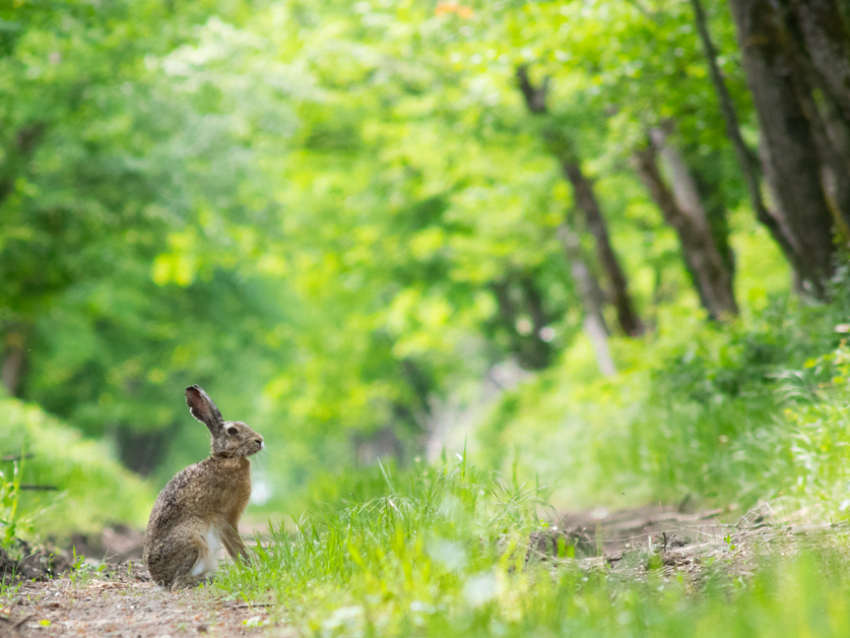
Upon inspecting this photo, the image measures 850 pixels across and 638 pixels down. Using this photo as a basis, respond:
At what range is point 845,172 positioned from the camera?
743 centimetres

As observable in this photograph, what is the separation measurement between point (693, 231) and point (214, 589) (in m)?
10.5

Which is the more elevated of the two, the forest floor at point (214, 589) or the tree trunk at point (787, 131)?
the tree trunk at point (787, 131)

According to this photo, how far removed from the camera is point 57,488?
610cm

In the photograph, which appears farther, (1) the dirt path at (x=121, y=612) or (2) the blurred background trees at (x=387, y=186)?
(2) the blurred background trees at (x=387, y=186)

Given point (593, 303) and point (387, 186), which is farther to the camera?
point (387, 186)

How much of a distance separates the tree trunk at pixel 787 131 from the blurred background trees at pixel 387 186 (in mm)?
23

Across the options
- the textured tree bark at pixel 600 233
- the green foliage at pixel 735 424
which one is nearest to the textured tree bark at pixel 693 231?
the green foliage at pixel 735 424

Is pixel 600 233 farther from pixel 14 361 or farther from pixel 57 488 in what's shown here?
pixel 14 361

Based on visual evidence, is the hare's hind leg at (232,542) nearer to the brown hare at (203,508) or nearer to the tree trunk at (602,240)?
the brown hare at (203,508)

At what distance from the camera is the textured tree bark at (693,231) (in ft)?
41.3

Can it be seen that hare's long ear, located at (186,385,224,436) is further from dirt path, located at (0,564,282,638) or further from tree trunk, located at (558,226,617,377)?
tree trunk, located at (558,226,617,377)

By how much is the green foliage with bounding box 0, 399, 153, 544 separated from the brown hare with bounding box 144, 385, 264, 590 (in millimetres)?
973

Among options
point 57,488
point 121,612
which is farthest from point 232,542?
point 57,488

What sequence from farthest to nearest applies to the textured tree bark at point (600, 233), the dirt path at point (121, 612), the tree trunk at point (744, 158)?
the textured tree bark at point (600, 233)
the tree trunk at point (744, 158)
the dirt path at point (121, 612)
